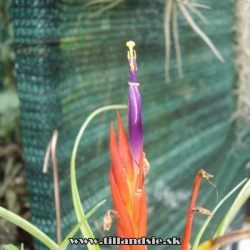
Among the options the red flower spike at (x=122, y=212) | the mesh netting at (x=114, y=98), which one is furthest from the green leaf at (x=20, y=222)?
the mesh netting at (x=114, y=98)

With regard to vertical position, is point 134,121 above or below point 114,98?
above

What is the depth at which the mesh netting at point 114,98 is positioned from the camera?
67 centimetres

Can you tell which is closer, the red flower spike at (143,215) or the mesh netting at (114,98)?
the red flower spike at (143,215)

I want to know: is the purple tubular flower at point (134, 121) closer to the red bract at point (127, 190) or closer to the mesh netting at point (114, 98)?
the red bract at point (127, 190)

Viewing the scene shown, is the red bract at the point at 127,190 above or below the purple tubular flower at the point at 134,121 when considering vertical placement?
below

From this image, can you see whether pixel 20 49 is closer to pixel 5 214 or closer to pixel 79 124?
Result: pixel 79 124

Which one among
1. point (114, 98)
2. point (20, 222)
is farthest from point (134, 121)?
point (114, 98)

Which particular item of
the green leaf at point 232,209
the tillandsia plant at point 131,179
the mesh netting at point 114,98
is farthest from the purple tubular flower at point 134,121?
the mesh netting at point 114,98

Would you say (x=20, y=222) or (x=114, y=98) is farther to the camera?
(x=114, y=98)

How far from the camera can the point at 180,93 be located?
3.86 ft

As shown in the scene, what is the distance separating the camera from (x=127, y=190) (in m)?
0.39

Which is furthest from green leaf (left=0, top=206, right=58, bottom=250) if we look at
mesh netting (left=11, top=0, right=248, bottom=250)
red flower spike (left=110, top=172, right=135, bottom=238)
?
mesh netting (left=11, top=0, right=248, bottom=250)

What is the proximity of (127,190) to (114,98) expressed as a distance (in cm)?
51

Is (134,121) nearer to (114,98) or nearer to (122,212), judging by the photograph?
(122,212)
